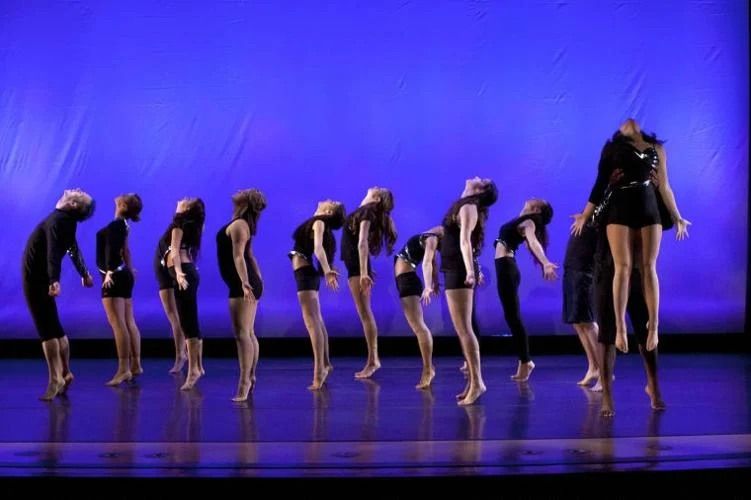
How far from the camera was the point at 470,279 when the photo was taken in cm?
625

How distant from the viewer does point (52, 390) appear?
6.59 m

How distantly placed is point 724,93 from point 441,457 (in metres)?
6.88

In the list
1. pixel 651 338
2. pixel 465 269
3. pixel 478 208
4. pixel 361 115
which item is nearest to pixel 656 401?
pixel 651 338

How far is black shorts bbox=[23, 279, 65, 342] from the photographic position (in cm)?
645

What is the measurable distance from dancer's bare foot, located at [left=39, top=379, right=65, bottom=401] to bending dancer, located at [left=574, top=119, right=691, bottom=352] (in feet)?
11.5

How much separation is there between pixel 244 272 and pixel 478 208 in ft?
5.06

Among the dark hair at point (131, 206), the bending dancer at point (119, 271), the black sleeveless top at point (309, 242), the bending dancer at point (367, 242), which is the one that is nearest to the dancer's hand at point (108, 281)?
the bending dancer at point (119, 271)

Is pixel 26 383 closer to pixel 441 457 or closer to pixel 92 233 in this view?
pixel 92 233

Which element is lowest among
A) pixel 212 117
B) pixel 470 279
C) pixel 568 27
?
pixel 470 279

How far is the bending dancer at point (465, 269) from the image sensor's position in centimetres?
629

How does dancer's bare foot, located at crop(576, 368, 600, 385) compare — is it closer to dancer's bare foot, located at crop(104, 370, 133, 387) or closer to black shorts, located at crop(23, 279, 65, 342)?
dancer's bare foot, located at crop(104, 370, 133, 387)

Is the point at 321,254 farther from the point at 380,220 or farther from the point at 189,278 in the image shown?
the point at 189,278

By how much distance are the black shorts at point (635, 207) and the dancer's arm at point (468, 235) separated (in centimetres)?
113

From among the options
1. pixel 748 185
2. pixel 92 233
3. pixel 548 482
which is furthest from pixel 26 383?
pixel 748 185
